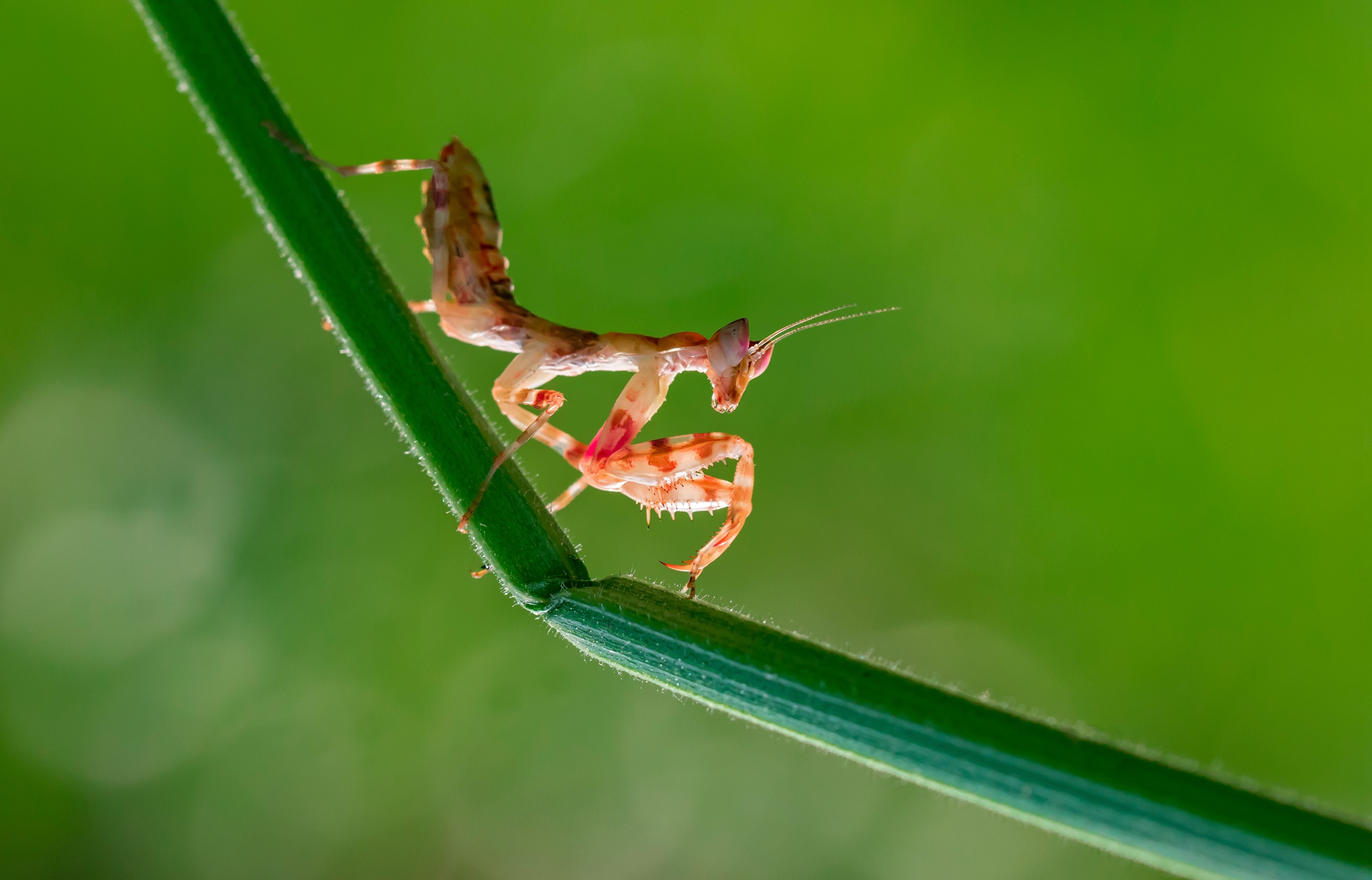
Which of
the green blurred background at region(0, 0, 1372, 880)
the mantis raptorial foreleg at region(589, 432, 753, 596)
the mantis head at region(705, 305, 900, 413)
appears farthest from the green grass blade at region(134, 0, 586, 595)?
the green blurred background at region(0, 0, 1372, 880)

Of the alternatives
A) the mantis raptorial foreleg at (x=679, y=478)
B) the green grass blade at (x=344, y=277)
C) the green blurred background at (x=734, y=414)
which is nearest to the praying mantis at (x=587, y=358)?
the mantis raptorial foreleg at (x=679, y=478)

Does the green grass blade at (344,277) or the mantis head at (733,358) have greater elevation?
the green grass blade at (344,277)

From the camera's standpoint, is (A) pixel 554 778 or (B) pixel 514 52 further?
(A) pixel 554 778

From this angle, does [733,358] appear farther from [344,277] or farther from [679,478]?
[344,277]

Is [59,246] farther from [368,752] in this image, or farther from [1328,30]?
[1328,30]

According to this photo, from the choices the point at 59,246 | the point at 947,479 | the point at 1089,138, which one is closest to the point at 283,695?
the point at 59,246

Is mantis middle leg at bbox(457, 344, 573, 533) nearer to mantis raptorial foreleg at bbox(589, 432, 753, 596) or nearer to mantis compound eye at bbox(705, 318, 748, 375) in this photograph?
mantis raptorial foreleg at bbox(589, 432, 753, 596)

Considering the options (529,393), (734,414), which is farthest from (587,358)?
(734,414)

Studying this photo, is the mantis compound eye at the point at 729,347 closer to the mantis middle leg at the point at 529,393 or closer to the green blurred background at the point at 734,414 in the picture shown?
the mantis middle leg at the point at 529,393
